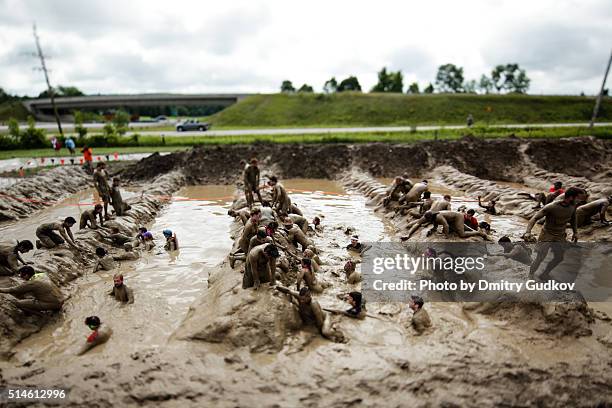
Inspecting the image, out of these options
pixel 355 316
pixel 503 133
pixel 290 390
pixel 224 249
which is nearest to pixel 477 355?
pixel 355 316

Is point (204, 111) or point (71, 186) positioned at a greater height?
point (204, 111)

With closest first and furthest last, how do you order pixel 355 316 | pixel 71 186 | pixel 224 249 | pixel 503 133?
pixel 355 316, pixel 224 249, pixel 71 186, pixel 503 133

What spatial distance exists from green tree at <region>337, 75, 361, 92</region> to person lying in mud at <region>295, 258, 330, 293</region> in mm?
74256

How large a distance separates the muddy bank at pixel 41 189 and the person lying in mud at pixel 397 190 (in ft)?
50.7

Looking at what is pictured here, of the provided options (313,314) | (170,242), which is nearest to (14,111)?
(170,242)

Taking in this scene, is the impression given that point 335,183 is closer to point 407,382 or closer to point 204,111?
point 407,382

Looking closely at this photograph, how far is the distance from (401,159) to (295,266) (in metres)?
17.7

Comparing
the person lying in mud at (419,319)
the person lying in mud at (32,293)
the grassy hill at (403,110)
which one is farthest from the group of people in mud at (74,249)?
the grassy hill at (403,110)

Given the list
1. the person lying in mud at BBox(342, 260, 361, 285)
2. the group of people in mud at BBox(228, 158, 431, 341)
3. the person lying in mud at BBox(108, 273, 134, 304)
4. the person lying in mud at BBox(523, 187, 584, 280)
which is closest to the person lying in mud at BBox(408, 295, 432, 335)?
the group of people in mud at BBox(228, 158, 431, 341)

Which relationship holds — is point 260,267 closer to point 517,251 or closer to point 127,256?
point 127,256

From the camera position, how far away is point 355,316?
6871 mm

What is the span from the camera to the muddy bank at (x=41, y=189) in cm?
1450

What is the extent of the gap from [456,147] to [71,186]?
24837 millimetres

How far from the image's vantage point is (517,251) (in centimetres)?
841
